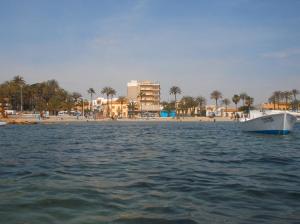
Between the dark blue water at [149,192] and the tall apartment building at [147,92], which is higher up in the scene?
the tall apartment building at [147,92]

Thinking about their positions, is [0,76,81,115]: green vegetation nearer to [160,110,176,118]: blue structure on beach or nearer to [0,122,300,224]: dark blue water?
[160,110,176,118]: blue structure on beach

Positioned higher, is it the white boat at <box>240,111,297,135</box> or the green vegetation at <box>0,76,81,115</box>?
the green vegetation at <box>0,76,81,115</box>

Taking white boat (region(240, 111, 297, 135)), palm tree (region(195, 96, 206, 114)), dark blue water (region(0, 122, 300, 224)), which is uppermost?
palm tree (region(195, 96, 206, 114))

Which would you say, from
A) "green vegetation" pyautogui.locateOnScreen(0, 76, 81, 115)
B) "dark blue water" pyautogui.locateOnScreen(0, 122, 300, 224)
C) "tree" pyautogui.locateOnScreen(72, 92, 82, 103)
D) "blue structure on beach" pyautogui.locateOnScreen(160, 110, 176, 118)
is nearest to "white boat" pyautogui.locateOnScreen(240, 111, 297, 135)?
"dark blue water" pyautogui.locateOnScreen(0, 122, 300, 224)

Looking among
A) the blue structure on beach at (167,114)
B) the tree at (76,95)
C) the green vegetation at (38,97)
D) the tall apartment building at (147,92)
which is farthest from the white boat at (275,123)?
the tall apartment building at (147,92)

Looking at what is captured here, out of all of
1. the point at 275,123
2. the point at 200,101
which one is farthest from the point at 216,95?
the point at 275,123

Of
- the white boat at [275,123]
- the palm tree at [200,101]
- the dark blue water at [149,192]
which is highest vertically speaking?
the palm tree at [200,101]

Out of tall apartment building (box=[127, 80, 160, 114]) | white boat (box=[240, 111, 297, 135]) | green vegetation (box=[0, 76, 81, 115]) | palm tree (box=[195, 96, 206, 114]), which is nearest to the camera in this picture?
white boat (box=[240, 111, 297, 135])

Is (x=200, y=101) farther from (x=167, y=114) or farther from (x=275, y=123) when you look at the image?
(x=275, y=123)

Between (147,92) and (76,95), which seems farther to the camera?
(147,92)

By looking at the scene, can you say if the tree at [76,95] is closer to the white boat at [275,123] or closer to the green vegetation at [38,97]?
the green vegetation at [38,97]

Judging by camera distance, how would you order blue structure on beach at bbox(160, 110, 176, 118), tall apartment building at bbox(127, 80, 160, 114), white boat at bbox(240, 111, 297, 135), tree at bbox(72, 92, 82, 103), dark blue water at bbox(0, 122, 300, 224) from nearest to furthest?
dark blue water at bbox(0, 122, 300, 224) → white boat at bbox(240, 111, 297, 135) → tree at bbox(72, 92, 82, 103) → blue structure on beach at bbox(160, 110, 176, 118) → tall apartment building at bbox(127, 80, 160, 114)

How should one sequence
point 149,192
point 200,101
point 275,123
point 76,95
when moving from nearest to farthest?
point 149,192, point 275,123, point 76,95, point 200,101

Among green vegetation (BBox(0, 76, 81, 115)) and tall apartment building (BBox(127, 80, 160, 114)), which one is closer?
green vegetation (BBox(0, 76, 81, 115))
